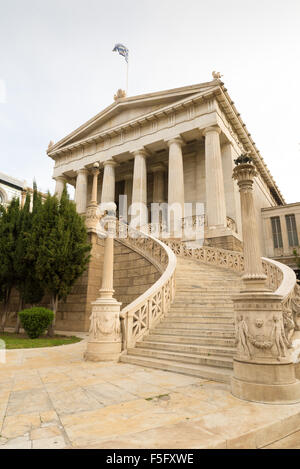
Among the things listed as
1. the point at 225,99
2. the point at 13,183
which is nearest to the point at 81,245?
the point at 225,99

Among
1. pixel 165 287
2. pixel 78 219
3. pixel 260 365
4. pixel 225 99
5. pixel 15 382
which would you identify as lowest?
pixel 15 382

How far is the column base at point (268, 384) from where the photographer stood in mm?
3957

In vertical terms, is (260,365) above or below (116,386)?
above

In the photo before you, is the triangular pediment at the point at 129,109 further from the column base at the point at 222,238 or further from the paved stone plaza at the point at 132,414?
the paved stone plaza at the point at 132,414

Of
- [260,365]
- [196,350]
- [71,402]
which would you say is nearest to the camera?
[71,402]

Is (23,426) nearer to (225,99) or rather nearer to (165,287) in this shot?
(165,287)

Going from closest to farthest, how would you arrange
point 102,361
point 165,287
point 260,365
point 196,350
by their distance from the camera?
point 260,365 → point 196,350 → point 102,361 → point 165,287

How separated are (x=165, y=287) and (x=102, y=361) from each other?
3.47 m

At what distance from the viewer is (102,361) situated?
6.94 metres

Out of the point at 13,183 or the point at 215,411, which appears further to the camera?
the point at 13,183

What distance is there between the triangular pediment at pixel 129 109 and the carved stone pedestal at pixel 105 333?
22.1 metres

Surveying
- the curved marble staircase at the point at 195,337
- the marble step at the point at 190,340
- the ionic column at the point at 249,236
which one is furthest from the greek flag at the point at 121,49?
the marble step at the point at 190,340

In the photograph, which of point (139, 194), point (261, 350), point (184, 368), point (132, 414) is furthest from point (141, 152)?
point (132, 414)

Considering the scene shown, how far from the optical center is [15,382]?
5.07 m
